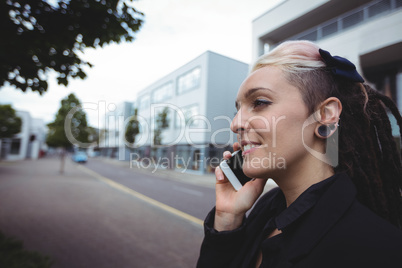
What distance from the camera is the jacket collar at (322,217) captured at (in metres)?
0.76

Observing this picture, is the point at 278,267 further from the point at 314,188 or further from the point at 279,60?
the point at 279,60

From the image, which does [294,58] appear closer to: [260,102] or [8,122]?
[260,102]

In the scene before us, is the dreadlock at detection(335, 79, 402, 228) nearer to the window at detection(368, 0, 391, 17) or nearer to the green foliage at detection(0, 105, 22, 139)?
the window at detection(368, 0, 391, 17)

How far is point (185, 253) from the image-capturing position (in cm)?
378

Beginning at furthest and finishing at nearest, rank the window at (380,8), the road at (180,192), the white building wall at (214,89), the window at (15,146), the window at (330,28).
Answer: the window at (15,146) → the road at (180,192) → the window at (330,28) → the white building wall at (214,89) → the window at (380,8)

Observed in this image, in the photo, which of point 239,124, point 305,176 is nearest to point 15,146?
point 239,124

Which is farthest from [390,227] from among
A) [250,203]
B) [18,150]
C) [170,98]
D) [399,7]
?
[18,150]

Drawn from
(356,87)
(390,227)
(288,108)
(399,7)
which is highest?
(399,7)

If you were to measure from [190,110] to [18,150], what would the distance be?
4747cm

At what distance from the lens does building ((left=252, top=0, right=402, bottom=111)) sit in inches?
52.0

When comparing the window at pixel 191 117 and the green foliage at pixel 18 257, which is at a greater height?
the window at pixel 191 117

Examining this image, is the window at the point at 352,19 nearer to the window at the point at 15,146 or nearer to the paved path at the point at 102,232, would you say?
the paved path at the point at 102,232

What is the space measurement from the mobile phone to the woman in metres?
0.30

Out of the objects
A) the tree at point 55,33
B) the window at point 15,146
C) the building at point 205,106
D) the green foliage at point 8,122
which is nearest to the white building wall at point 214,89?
the building at point 205,106
